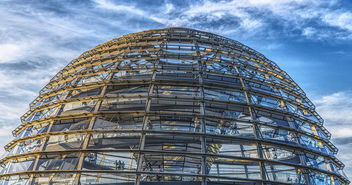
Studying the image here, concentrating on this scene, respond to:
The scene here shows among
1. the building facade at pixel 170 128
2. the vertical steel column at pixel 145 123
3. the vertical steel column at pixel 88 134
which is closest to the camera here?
the vertical steel column at pixel 145 123

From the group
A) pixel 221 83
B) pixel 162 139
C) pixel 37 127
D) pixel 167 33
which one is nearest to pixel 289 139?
pixel 221 83

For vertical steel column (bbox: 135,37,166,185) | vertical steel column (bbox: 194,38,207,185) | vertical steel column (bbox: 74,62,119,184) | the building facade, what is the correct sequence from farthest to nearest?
the building facade, vertical steel column (bbox: 74,62,119,184), vertical steel column (bbox: 194,38,207,185), vertical steel column (bbox: 135,37,166,185)

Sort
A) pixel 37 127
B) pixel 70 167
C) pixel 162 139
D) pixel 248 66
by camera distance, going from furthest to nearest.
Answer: pixel 248 66 → pixel 37 127 → pixel 162 139 → pixel 70 167

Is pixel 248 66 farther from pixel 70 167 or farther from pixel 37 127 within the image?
pixel 37 127

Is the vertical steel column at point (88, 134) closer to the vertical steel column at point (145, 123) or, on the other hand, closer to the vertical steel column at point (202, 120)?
the vertical steel column at point (145, 123)

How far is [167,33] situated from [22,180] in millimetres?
17498

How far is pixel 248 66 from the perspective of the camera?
2209cm

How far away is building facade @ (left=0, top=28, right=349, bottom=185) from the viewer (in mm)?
14289

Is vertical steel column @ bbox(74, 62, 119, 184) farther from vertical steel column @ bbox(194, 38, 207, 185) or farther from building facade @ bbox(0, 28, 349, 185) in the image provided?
vertical steel column @ bbox(194, 38, 207, 185)

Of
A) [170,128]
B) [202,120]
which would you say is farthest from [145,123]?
[202,120]

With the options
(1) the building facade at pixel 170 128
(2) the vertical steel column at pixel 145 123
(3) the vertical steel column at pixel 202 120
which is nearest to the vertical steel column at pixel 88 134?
(1) the building facade at pixel 170 128

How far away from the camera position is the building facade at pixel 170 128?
1429 centimetres

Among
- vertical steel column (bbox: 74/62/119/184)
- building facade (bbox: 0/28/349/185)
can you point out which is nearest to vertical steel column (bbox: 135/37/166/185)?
building facade (bbox: 0/28/349/185)

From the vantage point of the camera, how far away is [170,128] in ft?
51.2
